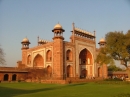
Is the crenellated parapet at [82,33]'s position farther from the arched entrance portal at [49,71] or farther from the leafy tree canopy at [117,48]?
the leafy tree canopy at [117,48]

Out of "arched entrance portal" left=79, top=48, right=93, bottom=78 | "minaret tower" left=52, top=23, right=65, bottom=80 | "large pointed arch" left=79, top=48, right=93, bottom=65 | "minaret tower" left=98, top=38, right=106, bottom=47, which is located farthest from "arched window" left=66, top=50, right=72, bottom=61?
"minaret tower" left=98, top=38, right=106, bottom=47

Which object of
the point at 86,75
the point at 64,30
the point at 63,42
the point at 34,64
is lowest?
the point at 86,75

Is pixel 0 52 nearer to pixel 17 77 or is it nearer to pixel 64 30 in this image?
pixel 17 77

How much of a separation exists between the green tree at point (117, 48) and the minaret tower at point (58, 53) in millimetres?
5997

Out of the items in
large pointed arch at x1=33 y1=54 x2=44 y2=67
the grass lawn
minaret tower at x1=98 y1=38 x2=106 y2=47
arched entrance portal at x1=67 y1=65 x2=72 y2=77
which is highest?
minaret tower at x1=98 y1=38 x2=106 y2=47

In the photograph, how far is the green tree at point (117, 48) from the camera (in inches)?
779

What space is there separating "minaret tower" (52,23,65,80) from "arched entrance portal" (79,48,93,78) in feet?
22.2

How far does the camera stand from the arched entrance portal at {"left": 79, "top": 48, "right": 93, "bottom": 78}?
103 feet

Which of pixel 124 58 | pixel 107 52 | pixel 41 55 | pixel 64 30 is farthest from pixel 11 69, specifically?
pixel 124 58

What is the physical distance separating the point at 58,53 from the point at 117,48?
8.17m

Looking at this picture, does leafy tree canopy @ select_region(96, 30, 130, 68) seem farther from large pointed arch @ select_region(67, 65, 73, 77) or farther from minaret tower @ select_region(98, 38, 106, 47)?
minaret tower @ select_region(98, 38, 106, 47)

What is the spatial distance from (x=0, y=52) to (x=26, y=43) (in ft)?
56.2

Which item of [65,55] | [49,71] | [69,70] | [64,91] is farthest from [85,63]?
[64,91]

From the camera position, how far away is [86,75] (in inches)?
1230
